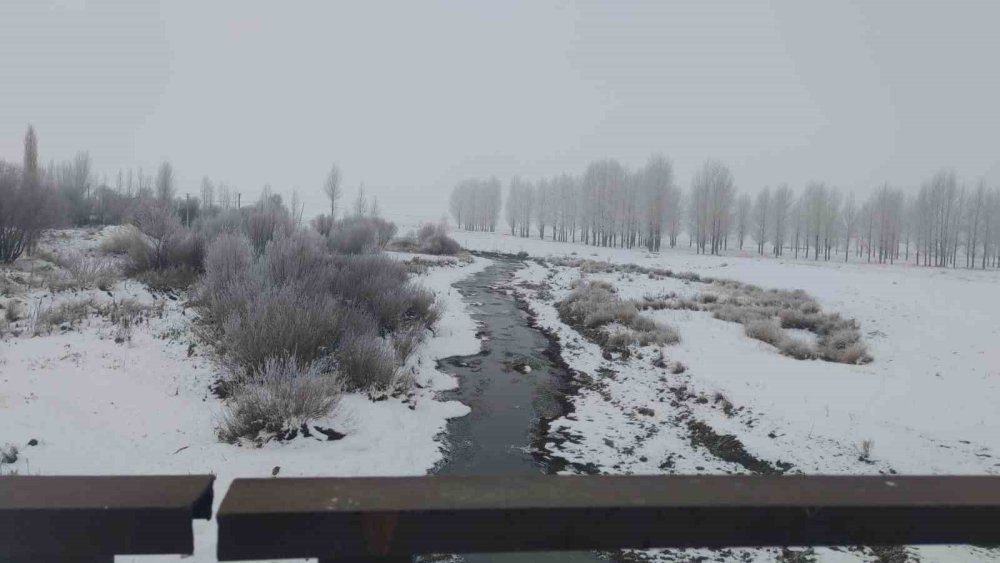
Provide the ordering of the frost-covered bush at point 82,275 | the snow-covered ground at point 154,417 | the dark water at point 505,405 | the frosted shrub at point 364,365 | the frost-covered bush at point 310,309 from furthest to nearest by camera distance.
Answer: the frost-covered bush at point 82,275, the frosted shrub at point 364,365, the frost-covered bush at point 310,309, the dark water at point 505,405, the snow-covered ground at point 154,417

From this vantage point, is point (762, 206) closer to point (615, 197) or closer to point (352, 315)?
point (615, 197)

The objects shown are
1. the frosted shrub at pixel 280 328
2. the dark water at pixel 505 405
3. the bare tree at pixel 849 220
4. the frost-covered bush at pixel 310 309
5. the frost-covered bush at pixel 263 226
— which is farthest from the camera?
the bare tree at pixel 849 220

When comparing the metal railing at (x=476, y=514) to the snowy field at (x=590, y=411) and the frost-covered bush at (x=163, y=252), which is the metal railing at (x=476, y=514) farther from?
the frost-covered bush at (x=163, y=252)

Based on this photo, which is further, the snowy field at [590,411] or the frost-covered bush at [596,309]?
the frost-covered bush at [596,309]

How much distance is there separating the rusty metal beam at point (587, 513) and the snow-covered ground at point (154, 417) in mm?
3303

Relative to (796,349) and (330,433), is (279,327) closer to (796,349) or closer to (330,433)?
(330,433)

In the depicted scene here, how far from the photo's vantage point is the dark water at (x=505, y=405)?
629cm

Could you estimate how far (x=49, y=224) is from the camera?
15.1 metres

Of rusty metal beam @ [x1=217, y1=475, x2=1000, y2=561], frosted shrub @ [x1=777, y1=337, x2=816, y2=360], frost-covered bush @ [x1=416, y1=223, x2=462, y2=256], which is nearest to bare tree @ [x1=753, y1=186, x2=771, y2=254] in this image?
frost-covered bush @ [x1=416, y1=223, x2=462, y2=256]

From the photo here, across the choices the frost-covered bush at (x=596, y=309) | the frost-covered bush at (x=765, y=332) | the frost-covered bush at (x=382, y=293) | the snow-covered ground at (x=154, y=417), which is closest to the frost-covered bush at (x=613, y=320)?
the frost-covered bush at (x=596, y=309)

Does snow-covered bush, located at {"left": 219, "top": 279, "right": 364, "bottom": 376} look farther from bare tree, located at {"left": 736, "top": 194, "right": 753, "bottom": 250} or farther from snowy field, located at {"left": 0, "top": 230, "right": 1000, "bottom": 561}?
bare tree, located at {"left": 736, "top": 194, "right": 753, "bottom": 250}

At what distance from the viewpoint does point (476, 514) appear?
3.93ft

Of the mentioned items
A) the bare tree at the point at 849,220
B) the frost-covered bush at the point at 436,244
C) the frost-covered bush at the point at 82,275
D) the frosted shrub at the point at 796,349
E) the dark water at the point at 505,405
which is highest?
the bare tree at the point at 849,220

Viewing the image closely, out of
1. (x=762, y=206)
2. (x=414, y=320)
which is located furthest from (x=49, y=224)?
(x=762, y=206)
